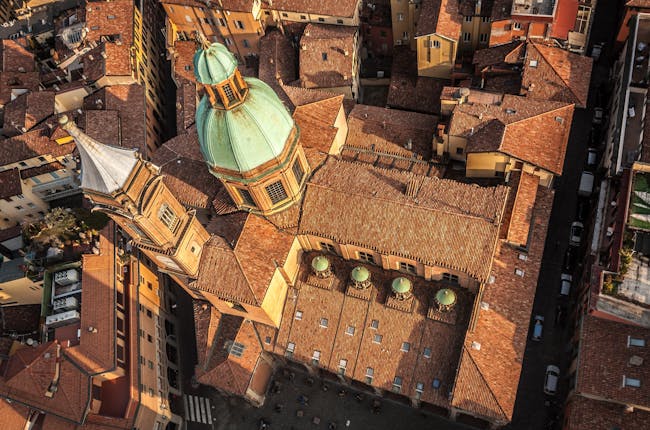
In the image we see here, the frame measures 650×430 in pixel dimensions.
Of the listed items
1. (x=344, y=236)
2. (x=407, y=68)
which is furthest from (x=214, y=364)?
(x=407, y=68)

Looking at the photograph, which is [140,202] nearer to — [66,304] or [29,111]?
[66,304]

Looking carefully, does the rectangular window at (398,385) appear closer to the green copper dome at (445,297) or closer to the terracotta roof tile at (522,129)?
the green copper dome at (445,297)

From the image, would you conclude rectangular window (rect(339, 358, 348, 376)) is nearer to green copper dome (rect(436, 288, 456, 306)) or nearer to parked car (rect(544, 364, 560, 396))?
green copper dome (rect(436, 288, 456, 306))

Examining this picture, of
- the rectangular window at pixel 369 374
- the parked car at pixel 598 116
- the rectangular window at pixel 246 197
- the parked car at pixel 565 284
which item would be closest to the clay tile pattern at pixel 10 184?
the rectangular window at pixel 246 197

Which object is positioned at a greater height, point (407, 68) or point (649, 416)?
point (407, 68)

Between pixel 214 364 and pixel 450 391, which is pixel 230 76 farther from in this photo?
pixel 450 391
